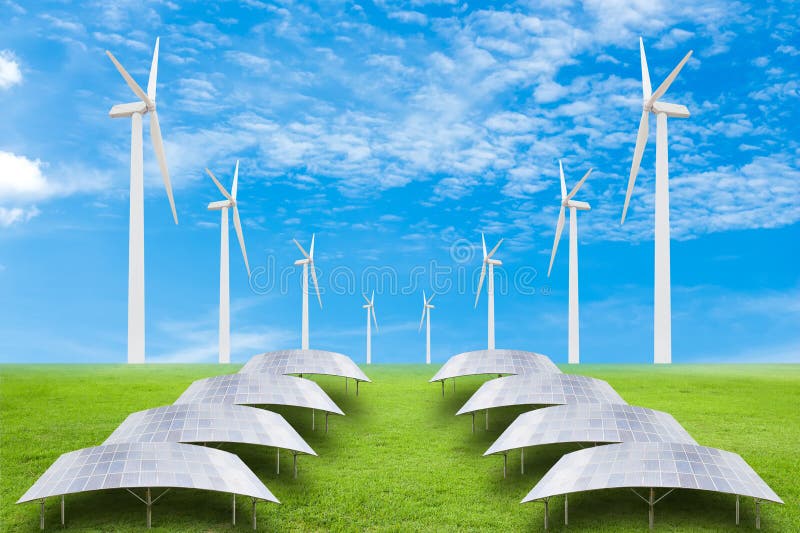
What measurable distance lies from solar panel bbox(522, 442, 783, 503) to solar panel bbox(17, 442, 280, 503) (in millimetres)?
10692

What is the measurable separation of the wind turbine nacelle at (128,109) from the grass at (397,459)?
1153 inches

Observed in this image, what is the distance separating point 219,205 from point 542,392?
60603 millimetres

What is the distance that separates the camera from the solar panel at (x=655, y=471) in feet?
78.3

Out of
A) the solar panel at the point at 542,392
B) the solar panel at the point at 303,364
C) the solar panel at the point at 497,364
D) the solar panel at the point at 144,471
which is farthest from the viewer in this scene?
the solar panel at the point at 303,364

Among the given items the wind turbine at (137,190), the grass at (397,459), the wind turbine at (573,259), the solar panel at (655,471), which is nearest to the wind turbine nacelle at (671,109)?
the wind turbine at (573,259)

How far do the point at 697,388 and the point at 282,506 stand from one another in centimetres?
3492

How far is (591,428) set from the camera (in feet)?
96.2

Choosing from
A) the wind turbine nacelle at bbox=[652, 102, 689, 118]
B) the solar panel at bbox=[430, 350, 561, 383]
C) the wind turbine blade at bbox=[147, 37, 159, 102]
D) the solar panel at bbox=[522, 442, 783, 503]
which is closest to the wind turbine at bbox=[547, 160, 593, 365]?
the wind turbine nacelle at bbox=[652, 102, 689, 118]

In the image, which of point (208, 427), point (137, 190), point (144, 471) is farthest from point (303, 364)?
point (137, 190)

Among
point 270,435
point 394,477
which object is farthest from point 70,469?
point 394,477

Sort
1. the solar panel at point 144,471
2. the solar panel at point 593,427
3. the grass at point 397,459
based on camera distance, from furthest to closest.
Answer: the solar panel at point 593,427, the grass at point 397,459, the solar panel at point 144,471

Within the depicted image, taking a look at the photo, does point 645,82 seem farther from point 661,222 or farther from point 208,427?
point 208,427

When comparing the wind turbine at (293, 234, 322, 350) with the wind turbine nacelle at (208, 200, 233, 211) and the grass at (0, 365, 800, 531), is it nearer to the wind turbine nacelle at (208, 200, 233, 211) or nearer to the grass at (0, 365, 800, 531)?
the wind turbine nacelle at (208, 200, 233, 211)

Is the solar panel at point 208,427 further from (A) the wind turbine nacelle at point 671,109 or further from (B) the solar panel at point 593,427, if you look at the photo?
(A) the wind turbine nacelle at point 671,109
